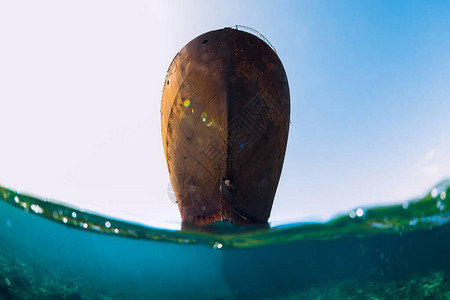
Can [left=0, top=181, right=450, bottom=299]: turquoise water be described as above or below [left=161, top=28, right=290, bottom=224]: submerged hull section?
below

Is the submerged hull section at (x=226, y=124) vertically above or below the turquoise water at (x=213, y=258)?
above

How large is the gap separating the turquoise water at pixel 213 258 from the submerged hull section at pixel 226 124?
99.7 inches

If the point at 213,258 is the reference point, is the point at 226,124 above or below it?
above

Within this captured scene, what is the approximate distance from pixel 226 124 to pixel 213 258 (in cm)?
419

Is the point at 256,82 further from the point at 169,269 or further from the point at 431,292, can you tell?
the point at 431,292

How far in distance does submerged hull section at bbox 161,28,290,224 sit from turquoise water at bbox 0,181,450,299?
2.53m

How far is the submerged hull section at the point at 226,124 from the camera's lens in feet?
30.5

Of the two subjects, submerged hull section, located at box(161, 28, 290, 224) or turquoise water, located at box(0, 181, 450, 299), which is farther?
submerged hull section, located at box(161, 28, 290, 224)

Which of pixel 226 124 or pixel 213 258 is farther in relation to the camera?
pixel 226 124

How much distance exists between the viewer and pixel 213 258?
666 centimetres

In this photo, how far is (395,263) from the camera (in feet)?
20.9

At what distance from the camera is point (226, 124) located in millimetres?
9109

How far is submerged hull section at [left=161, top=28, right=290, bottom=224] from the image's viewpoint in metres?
9.30

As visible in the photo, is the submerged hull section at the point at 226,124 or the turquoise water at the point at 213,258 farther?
the submerged hull section at the point at 226,124
